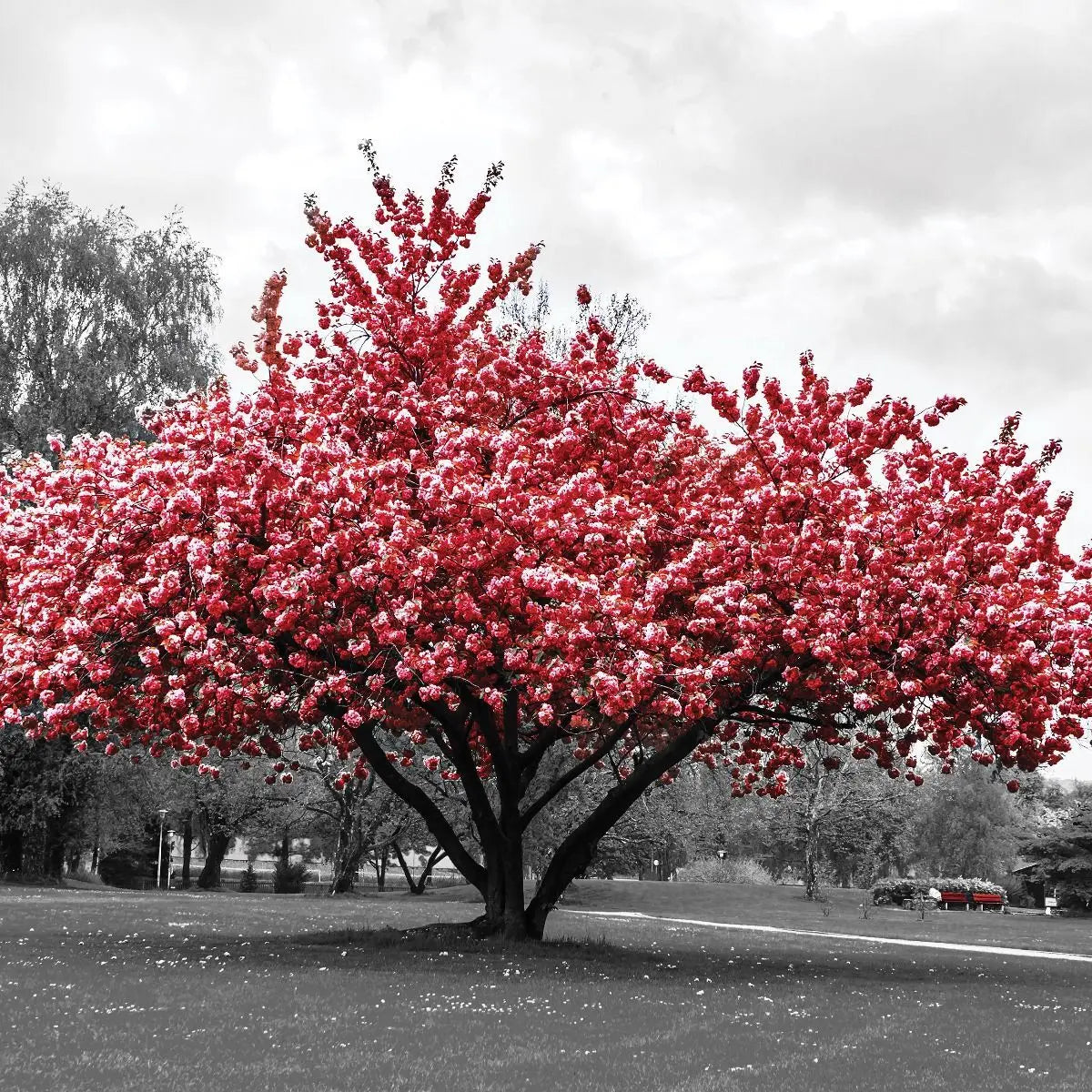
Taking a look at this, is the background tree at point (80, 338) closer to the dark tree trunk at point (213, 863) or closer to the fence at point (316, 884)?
the fence at point (316, 884)

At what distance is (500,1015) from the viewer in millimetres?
10219

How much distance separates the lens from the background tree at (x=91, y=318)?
28859mm

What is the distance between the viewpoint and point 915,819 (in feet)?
218

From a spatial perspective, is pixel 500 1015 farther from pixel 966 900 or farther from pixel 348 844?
pixel 966 900

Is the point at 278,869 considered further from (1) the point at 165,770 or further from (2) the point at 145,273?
(2) the point at 145,273

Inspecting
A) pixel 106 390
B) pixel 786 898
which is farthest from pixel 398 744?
pixel 786 898

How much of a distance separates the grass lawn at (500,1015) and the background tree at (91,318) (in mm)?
13786

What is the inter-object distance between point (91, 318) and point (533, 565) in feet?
71.6

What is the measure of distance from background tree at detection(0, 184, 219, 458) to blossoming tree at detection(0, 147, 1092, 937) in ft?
48.6

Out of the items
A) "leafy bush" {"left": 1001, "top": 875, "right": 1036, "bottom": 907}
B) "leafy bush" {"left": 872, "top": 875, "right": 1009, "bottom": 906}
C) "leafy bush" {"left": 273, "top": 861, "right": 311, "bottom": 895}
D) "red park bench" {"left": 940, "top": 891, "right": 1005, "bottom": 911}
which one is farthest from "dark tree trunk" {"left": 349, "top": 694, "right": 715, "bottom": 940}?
"leafy bush" {"left": 1001, "top": 875, "right": 1036, "bottom": 907}

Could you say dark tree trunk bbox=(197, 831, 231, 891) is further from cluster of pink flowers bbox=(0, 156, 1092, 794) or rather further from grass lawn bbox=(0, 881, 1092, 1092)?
cluster of pink flowers bbox=(0, 156, 1092, 794)

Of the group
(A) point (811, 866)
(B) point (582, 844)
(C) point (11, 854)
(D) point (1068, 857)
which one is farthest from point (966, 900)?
(C) point (11, 854)

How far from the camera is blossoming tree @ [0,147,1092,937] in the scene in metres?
12.6

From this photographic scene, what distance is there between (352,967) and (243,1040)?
15.7 feet
